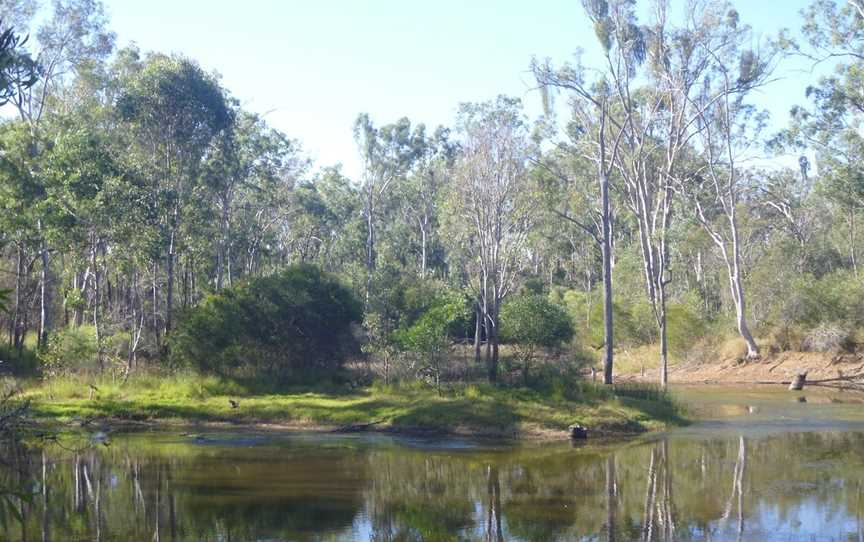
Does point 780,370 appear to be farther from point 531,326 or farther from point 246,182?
point 246,182

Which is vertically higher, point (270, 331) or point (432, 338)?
point (270, 331)

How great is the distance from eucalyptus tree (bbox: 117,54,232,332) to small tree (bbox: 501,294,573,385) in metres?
14.8

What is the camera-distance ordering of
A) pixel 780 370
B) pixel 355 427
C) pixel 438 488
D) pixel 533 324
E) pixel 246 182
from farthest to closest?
pixel 246 182 → pixel 780 370 → pixel 533 324 → pixel 355 427 → pixel 438 488

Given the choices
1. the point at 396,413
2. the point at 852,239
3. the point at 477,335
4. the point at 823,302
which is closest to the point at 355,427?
the point at 396,413

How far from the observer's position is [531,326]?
31594 mm

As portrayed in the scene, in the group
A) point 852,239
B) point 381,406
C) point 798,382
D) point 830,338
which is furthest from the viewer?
point 852,239

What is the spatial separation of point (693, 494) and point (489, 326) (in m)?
24.1

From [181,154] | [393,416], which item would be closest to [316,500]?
[393,416]

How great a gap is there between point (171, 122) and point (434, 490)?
27.0 metres

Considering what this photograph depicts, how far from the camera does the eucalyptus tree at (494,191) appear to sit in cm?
3756

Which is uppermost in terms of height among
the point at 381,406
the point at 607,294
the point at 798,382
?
the point at 607,294

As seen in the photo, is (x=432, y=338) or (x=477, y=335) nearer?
(x=432, y=338)

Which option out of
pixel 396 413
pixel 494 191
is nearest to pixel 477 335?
pixel 494 191

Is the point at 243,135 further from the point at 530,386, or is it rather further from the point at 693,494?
the point at 693,494
